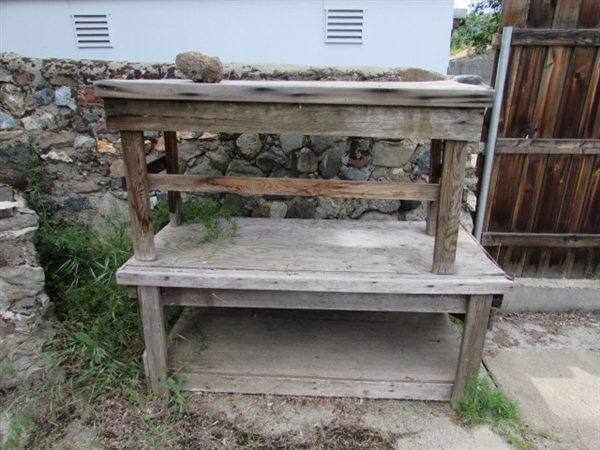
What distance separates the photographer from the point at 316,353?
227 centimetres

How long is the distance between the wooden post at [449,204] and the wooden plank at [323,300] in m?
0.16

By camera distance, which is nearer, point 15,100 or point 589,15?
point 589,15

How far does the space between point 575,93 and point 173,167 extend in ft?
8.45

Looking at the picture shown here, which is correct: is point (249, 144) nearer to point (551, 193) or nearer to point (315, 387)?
point (315, 387)

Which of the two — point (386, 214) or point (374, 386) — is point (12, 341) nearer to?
point (374, 386)

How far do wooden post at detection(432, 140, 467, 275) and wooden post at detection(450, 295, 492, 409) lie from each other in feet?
0.66

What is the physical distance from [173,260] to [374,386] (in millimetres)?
1210

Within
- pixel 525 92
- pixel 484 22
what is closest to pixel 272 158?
pixel 525 92

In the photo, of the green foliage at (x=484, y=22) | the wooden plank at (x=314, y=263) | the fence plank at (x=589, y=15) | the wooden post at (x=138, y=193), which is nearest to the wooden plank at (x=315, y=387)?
the wooden plank at (x=314, y=263)

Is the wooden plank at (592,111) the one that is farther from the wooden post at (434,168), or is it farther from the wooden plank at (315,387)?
the wooden plank at (315,387)

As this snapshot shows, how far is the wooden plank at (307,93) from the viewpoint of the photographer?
1582 millimetres

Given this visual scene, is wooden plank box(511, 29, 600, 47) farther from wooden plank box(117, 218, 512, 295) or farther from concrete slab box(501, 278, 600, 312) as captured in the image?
concrete slab box(501, 278, 600, 312)

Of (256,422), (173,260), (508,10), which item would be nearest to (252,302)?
(173,260)

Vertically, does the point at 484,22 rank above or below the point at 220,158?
above
